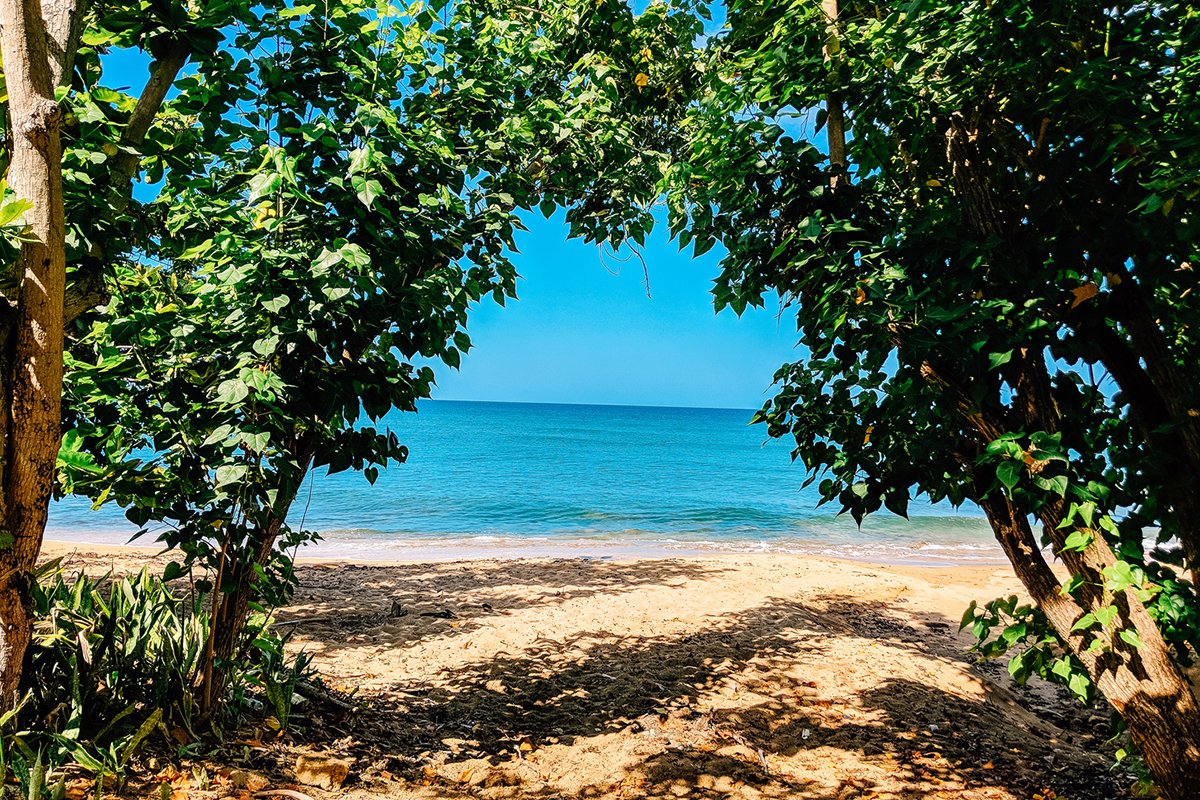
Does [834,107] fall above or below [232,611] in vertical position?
above

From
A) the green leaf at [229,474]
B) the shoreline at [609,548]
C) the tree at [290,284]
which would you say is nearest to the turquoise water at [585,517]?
the shoreline at [609,548]

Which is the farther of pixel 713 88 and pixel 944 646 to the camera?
pixel 944 646

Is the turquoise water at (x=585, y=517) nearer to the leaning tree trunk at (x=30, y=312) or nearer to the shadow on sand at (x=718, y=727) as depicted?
the shadow on sand at (x=718, y=727)

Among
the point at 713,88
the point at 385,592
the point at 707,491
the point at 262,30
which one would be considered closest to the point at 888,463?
the point at 713,88

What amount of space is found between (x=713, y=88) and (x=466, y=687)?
4.04 metres

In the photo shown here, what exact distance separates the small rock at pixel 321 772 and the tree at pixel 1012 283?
2.58 m

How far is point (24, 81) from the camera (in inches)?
78.7

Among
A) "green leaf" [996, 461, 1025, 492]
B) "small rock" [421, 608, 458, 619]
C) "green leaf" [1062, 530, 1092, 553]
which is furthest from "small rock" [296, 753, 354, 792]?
"small rock" [421, 608, 458, 619]

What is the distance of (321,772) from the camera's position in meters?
3.09

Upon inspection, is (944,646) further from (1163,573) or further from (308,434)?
(308,434)

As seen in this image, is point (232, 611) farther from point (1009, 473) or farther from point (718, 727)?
point (1009, 473)

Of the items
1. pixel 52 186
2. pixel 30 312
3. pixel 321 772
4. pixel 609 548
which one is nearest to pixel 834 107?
pixel 52 186

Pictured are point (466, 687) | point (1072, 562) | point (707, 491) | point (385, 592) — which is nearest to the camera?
point (1072, 562)

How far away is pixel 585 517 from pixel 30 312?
21624 millimetres
